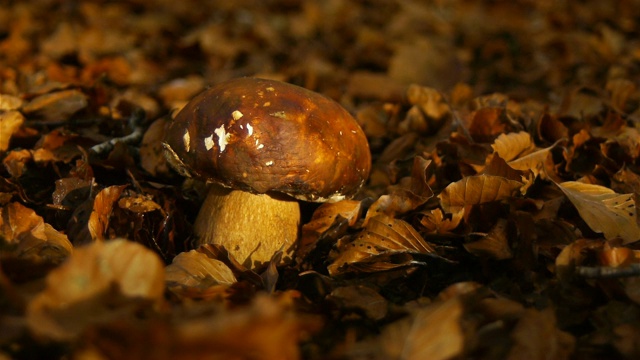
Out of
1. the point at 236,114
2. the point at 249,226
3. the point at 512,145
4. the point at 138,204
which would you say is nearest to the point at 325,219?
the point at 249,226

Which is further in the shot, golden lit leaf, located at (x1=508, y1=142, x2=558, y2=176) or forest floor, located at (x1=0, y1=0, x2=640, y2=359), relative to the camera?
golden lit leaf, located at (x1=508, y1=142, x2=558, y2=176)

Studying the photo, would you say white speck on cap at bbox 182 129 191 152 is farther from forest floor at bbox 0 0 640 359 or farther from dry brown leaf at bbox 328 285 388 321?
dry brown leaf at bbox 328 285 388 321

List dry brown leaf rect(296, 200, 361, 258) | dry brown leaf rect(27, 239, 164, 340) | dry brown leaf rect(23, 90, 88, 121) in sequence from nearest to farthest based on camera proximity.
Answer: dry brown leaf rect(27, 239, 164, 340)
dry brown leaf rect(296, 200, 361, 258)
dry brown leaf rect(23, 90, 88, 121)

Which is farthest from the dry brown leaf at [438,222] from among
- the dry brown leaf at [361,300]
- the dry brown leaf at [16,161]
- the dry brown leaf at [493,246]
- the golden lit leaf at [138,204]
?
the dry brown leaf at [16,161]

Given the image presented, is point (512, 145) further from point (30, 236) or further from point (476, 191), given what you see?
point (30, 236)

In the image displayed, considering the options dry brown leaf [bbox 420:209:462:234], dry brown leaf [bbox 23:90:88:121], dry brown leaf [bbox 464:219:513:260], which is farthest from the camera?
dry brown leaf [bbox 23:90:88:121]

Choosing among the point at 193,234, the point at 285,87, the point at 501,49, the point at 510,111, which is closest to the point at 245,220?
the point at 193,234

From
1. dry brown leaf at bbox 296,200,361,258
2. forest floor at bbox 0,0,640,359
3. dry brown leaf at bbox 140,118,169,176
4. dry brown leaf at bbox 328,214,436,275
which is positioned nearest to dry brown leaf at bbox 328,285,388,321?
forest floor at bbox 0,0,640,359
